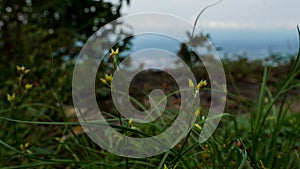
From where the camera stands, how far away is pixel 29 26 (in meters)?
2.88

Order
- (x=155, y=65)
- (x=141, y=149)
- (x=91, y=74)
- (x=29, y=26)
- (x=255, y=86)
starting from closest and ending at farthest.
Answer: (x=141, y=149) < (x=155, y=65) < (x=91, y=74) < (x=29, y=26) < (x=255, y=86)

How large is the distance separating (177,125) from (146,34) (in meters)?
0.35

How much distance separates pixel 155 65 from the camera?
159 centimetres

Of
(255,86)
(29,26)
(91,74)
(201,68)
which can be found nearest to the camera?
(91,74)

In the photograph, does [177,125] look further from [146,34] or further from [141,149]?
[146,34]

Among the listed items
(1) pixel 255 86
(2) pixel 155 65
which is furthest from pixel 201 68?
(2) pixel 155 65

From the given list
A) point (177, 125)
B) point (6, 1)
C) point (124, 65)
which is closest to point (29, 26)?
point (6, 1)

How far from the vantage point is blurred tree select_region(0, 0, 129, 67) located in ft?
9.16

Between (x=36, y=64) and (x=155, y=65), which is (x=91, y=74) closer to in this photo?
(x=36, y=64)

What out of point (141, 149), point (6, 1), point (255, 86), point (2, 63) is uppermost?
point (6, 1)

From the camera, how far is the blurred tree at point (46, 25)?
279 cm

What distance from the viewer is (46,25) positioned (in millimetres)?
3148

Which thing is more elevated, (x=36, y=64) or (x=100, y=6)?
(x=100, y=6)

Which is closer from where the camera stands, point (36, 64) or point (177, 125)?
point (177, 125)
